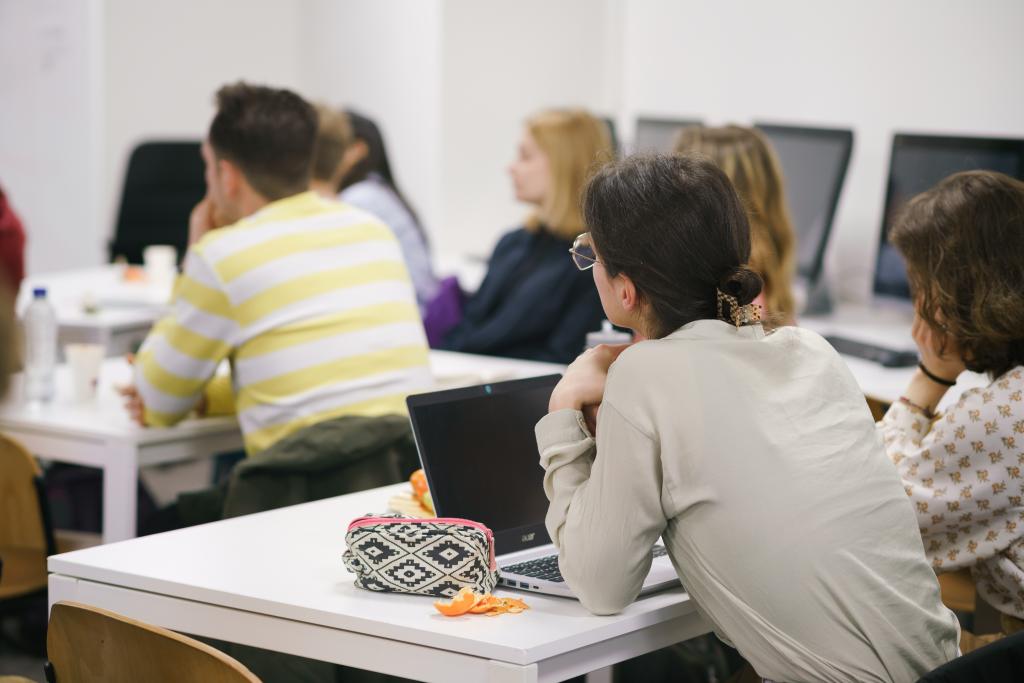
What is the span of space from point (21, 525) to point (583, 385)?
4.92ft

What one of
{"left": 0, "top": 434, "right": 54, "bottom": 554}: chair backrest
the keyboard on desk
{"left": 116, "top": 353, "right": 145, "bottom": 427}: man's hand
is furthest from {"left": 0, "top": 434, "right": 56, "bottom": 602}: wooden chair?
the keyboard on desk

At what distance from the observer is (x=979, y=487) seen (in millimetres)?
1995

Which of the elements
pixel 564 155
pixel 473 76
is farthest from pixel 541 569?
pixel 473 76

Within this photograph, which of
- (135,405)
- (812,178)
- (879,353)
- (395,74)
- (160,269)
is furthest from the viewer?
(395,74)

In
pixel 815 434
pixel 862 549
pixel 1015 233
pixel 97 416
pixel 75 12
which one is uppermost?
pixel 75 12

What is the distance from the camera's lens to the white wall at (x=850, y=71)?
429cm

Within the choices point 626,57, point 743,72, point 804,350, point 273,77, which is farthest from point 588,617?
point 273,77

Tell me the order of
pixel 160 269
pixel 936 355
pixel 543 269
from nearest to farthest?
pixel 936 355 → pixel 543 269 → pixel 160 269

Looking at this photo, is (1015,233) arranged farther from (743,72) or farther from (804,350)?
(743,72)

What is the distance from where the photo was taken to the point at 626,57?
5.79 metres

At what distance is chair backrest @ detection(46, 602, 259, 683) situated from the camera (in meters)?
1.46

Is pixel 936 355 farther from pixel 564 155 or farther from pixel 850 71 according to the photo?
pixel 850 71

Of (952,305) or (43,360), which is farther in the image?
(43,360)

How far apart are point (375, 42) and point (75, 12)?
Result: 54.9 inches
